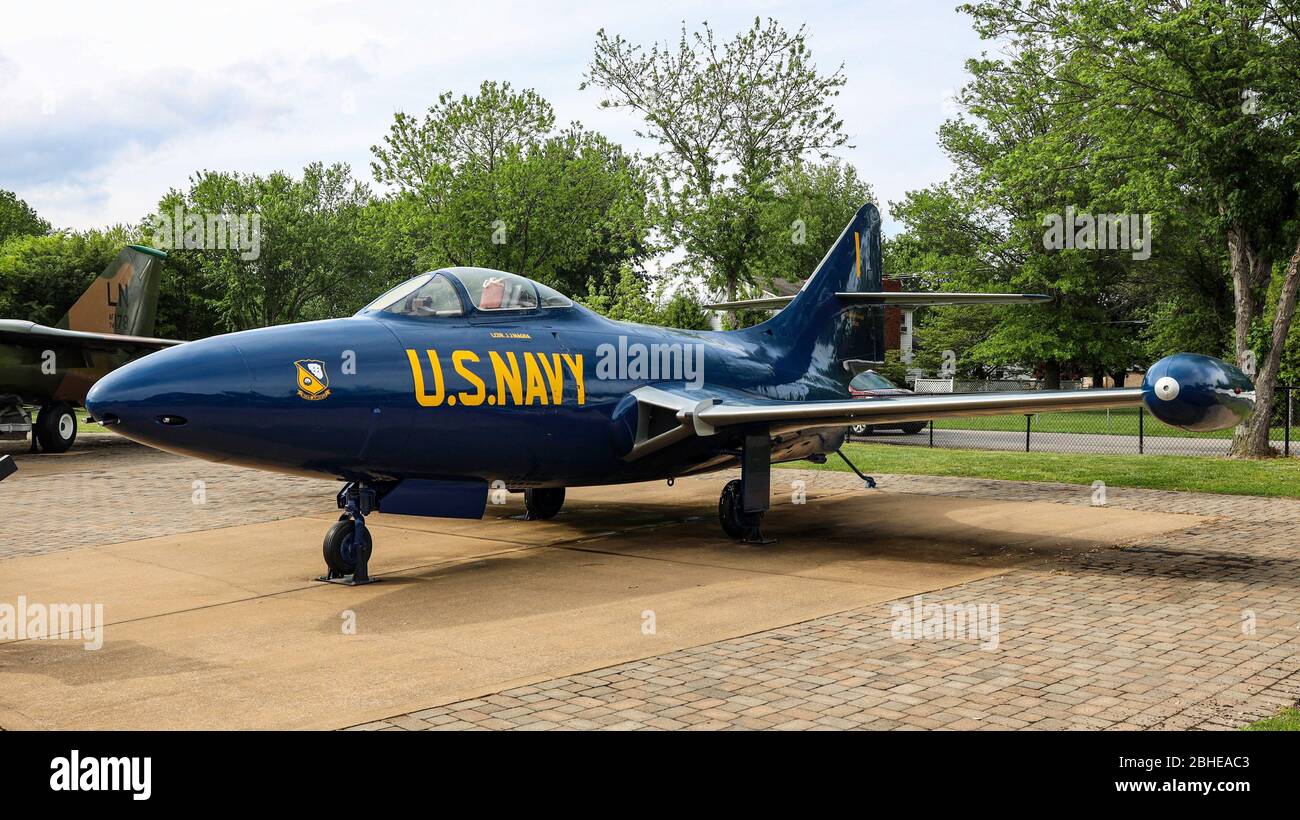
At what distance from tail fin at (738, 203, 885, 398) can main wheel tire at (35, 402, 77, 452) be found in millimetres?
19822

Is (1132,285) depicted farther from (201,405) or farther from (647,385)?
(201,405)

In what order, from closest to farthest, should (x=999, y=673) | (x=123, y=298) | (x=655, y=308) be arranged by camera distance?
(x=999, y=673) → (x=123, y=298) → (x=655, y=308)

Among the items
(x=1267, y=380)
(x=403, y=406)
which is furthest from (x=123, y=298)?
(x=1267, y=380)

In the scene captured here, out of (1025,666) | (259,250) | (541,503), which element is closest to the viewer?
(1025,666)

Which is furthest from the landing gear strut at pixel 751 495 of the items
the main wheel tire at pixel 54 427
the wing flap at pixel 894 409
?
the main wheel tire at pixel 54 427

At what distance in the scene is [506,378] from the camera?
1006 cm

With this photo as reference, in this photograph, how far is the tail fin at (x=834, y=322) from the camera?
14.7 metres

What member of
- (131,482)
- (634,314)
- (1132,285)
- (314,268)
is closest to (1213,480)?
(131,482)

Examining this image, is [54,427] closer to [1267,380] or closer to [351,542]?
[351,542]

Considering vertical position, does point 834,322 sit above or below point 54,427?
above

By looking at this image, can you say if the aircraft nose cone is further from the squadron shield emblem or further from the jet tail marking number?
the jet tail marking number

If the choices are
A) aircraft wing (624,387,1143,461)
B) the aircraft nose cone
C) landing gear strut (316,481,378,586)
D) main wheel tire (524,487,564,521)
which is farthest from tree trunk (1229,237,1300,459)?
the aircraft nose cone

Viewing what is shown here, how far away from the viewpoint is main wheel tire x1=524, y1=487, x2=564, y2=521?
543 inches

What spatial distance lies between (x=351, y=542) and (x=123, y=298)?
24.0m
